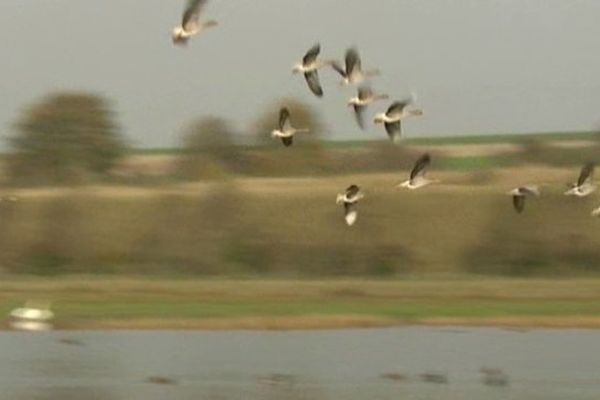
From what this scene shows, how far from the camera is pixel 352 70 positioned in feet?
89.0

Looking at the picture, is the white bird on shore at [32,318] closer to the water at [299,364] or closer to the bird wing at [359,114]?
the water at [299,364]

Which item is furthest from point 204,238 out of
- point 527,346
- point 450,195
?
point 527,346

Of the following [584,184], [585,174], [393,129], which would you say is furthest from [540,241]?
[393,129]

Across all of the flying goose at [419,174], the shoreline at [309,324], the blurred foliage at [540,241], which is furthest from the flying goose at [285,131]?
the blurred foliage at [540,241]

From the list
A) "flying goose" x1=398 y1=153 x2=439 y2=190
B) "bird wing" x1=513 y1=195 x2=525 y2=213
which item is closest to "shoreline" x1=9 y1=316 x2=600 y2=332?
"bird wing" x1=513 y1=195 x2=525 y2=213

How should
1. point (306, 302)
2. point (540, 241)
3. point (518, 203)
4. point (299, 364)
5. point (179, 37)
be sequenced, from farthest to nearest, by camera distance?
point (540, 241), point (306, 302), point (299, 364), point (518, 203), point (179, 37)

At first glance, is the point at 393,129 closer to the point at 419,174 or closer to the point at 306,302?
the point at 419,174

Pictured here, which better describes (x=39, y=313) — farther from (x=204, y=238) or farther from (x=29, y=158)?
(x=29, y=158)

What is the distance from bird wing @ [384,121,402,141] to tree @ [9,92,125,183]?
48589 millimetres

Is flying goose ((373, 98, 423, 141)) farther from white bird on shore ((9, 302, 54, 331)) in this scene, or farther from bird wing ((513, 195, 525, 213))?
white bird on shore ((9, 302, 54, 331))

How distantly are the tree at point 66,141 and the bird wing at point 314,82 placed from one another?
4937 cm

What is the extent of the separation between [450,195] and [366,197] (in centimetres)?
266

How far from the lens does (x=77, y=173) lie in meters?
77.8

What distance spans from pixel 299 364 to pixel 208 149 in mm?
41821
